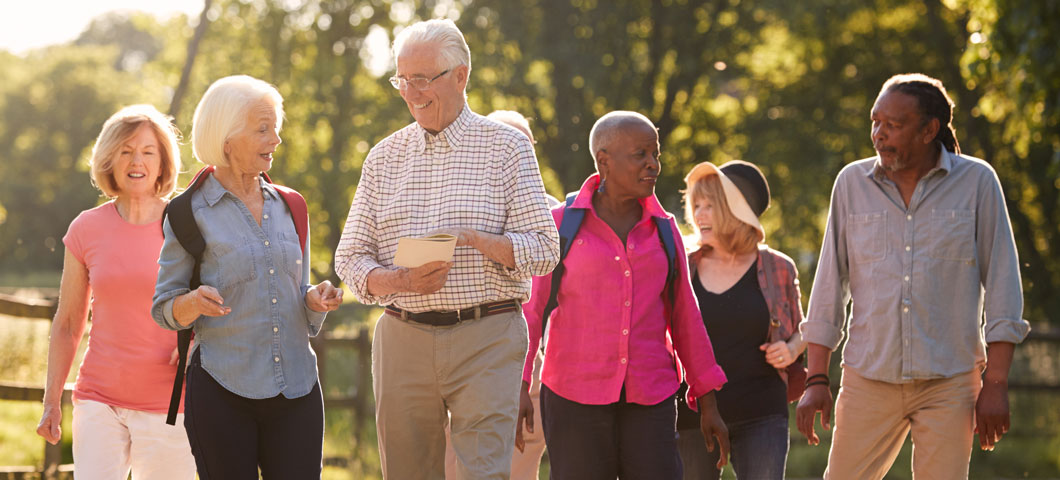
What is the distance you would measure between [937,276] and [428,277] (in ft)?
7.42

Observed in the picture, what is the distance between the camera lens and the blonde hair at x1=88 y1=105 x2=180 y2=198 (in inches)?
213

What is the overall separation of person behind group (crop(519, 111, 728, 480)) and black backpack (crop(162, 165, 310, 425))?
1.12m

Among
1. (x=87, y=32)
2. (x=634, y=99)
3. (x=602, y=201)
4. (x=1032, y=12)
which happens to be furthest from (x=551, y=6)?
(x=87, y=32)

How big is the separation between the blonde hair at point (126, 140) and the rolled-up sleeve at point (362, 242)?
4.08 ft

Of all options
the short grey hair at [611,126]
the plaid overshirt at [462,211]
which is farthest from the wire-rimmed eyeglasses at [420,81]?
the short grey hair at [611,126]

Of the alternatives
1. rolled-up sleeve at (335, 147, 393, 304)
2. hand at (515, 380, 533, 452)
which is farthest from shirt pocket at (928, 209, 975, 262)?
rolled-up sleeve at (335, 147, 393, 304)

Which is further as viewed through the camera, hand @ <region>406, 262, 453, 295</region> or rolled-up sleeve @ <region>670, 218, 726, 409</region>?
rolled-up sleeve @ <region>670, 218, 726, 409</region>

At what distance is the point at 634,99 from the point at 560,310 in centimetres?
1735

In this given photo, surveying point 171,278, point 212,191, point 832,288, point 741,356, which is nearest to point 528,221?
point 212,191

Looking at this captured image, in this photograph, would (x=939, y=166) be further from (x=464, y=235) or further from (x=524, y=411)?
(x=464, y=235)

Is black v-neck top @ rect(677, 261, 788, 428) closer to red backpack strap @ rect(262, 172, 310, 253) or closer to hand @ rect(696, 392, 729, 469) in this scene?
hand @ rect(696, 392, 729, 469)

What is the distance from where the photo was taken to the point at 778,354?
19.9 feet

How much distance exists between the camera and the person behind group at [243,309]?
443 cm

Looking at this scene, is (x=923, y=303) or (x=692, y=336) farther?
(x=692, y=336)
